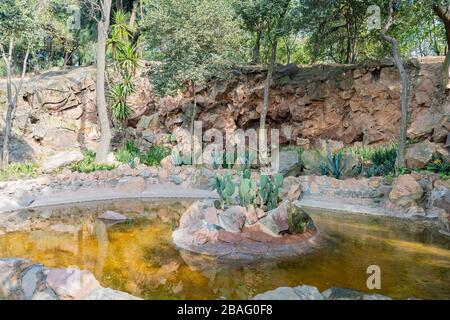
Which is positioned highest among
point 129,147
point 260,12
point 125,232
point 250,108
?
point 260,12

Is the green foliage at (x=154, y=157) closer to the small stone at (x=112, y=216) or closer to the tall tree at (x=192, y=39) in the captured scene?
the tall tree at (x=192, y=39)

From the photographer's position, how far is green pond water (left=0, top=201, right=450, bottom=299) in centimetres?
536

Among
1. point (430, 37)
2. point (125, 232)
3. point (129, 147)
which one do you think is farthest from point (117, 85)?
point (430, 37)

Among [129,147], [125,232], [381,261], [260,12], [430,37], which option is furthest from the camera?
[430,37]

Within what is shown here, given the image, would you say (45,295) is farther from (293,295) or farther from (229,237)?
(229,237)

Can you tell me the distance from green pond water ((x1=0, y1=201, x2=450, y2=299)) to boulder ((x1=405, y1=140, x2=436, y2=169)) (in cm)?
396

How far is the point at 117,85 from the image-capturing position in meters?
16.7

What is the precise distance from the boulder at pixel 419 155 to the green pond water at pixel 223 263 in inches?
156

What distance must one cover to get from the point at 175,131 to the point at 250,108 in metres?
3.93

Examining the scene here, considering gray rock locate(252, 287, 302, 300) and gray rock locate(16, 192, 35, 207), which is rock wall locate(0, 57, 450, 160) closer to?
gray rock locate(16, 192, 35, 207)

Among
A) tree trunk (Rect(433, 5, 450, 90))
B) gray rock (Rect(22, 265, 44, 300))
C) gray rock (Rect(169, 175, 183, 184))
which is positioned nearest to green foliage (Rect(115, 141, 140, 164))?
gray rock (Rect(169, 175, 183, 184))

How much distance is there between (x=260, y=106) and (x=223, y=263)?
13.2 metres

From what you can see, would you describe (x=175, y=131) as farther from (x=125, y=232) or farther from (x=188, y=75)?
(x=125, y=232)

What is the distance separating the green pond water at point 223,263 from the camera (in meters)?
5.36
